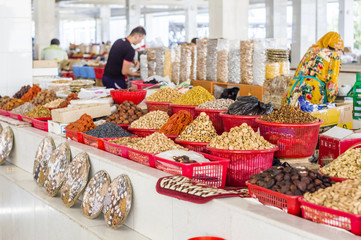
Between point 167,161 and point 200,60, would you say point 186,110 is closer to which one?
point 167,161

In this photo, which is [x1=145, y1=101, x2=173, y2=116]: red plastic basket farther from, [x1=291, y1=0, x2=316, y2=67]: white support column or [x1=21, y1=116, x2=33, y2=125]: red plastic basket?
[x1=291, y1=0, x2=316, y2=67]: white support column

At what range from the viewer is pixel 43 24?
17609 millimetres

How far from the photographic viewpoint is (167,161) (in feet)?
9.89

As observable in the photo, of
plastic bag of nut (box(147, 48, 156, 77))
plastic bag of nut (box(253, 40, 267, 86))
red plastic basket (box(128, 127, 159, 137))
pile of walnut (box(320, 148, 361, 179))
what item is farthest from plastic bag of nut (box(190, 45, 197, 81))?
pile of walnut (box(320, 148, 361, 179))

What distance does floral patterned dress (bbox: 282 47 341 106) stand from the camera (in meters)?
4.25

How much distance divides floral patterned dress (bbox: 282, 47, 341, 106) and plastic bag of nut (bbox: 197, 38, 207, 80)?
7.85 feet

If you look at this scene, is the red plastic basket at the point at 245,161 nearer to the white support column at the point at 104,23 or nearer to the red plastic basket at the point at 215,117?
the red plastic basket at the point at 215,117

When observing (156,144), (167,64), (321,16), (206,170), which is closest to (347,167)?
(206,170)

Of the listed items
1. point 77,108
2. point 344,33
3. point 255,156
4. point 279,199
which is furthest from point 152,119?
point 344,33

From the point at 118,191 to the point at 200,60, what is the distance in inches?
150

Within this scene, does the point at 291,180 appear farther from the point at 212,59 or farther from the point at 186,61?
the point at 186,61

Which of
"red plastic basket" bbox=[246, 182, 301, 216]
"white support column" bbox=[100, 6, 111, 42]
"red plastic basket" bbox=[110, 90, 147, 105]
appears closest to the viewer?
"red plastic basket" bbox=[246, 182, 301, 216]

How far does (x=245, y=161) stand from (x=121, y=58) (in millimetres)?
4141

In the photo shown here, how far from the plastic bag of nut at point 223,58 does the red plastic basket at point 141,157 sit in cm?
305
